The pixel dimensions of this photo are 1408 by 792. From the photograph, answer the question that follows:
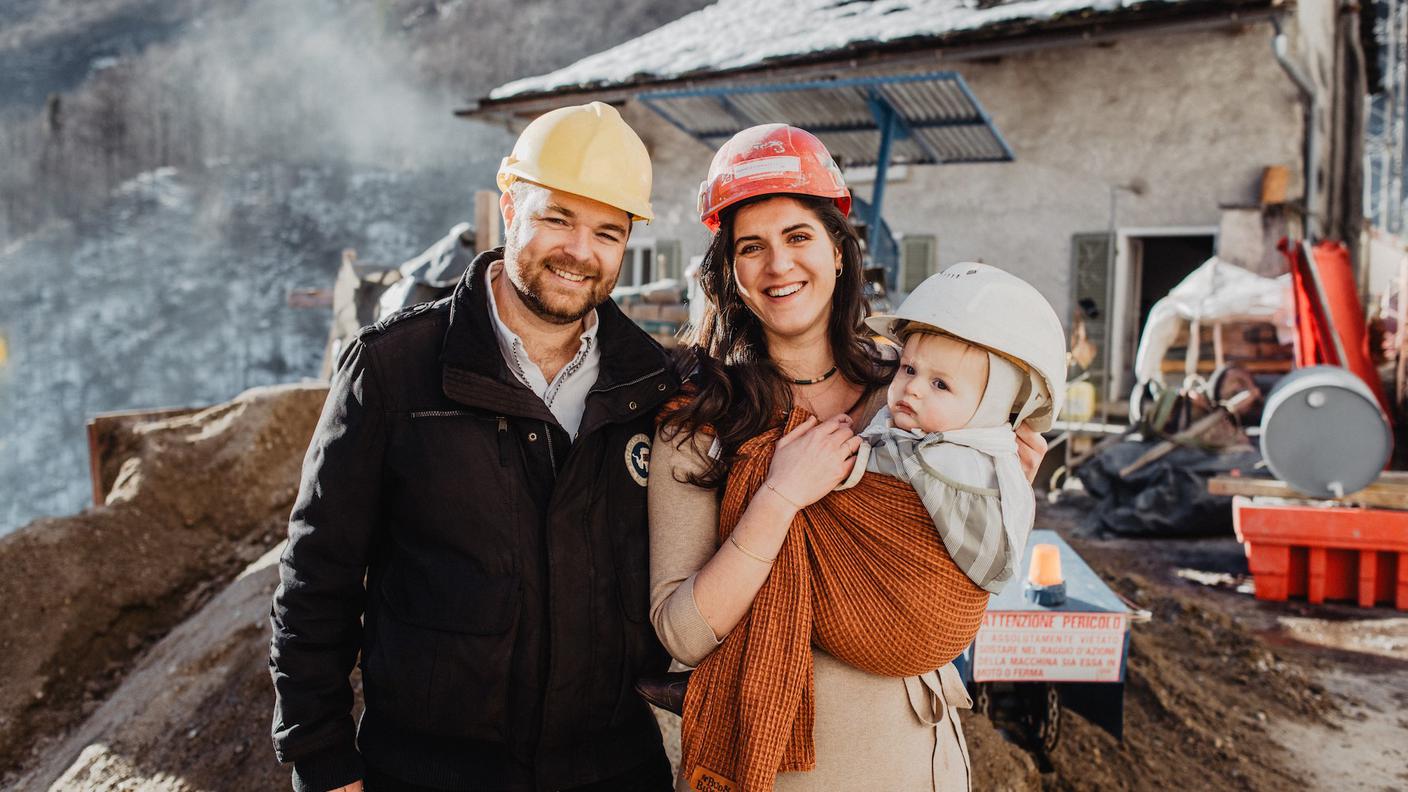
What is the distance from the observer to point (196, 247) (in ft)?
128

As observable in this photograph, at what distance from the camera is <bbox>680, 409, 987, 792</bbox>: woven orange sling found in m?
1.62

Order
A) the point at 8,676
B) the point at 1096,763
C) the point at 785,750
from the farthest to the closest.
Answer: the point at 8,676 < the point at 1096,763 < the point at 785,750

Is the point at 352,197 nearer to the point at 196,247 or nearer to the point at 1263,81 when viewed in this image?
the point at 196,247

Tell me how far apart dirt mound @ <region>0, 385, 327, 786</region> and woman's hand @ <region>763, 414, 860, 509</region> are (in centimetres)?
445

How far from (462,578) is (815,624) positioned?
2.27 ft

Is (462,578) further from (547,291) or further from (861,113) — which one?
(861,113)

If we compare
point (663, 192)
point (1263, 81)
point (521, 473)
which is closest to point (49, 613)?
point (521, 473)

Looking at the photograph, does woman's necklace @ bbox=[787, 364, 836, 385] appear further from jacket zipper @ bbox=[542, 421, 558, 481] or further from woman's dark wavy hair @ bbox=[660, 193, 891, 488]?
jacket zipper @ bbox=[542, 421, 558, 481]

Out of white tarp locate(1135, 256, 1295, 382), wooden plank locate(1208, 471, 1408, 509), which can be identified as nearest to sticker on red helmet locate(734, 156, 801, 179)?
wooden plank locate(1208, 471, 1408, 509)

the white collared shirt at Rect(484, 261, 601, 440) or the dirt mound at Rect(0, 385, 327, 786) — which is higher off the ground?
the white collared shirt at Rect(484, 261, 601, 440)

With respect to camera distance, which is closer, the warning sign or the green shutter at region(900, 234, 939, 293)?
the warning sign

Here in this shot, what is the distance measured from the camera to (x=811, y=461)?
1664 millimetres

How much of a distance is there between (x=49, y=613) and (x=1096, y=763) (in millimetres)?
5383

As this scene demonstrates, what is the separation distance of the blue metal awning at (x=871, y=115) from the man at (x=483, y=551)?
17.4ft
